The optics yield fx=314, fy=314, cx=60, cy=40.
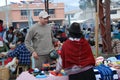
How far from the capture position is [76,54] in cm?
459

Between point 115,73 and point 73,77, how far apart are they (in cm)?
95

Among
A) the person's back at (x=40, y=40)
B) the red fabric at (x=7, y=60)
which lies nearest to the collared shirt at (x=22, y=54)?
the red fabric at (x=7, y=60)

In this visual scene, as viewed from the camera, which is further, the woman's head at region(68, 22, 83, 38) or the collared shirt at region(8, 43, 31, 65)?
the collared shirt at region(8, 43, 31, 65)

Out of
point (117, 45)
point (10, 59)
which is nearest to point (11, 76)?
point (10, 59)

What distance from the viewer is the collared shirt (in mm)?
8422

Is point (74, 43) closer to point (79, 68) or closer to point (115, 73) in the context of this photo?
point (79, 68)

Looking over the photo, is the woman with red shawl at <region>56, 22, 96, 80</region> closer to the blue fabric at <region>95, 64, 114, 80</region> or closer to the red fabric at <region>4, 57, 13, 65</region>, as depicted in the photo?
the blue fabric at <region>95, 64, 114, 80</region>

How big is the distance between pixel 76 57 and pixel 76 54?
5cm

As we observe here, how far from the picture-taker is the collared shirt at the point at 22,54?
8.42 meters

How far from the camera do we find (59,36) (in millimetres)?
13594

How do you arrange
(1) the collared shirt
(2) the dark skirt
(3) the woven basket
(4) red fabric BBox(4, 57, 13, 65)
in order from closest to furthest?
(2) the dark skirt < (1) the collared shirt < (3) the woven basket < (4) red fabric BBox(4, 57, 13, 65)

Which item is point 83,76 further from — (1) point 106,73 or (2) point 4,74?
(2) point 4,74

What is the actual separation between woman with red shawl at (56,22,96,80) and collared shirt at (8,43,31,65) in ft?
12.5

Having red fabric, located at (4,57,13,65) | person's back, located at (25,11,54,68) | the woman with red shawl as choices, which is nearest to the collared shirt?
red fabric, located at (4,57,13,65)
